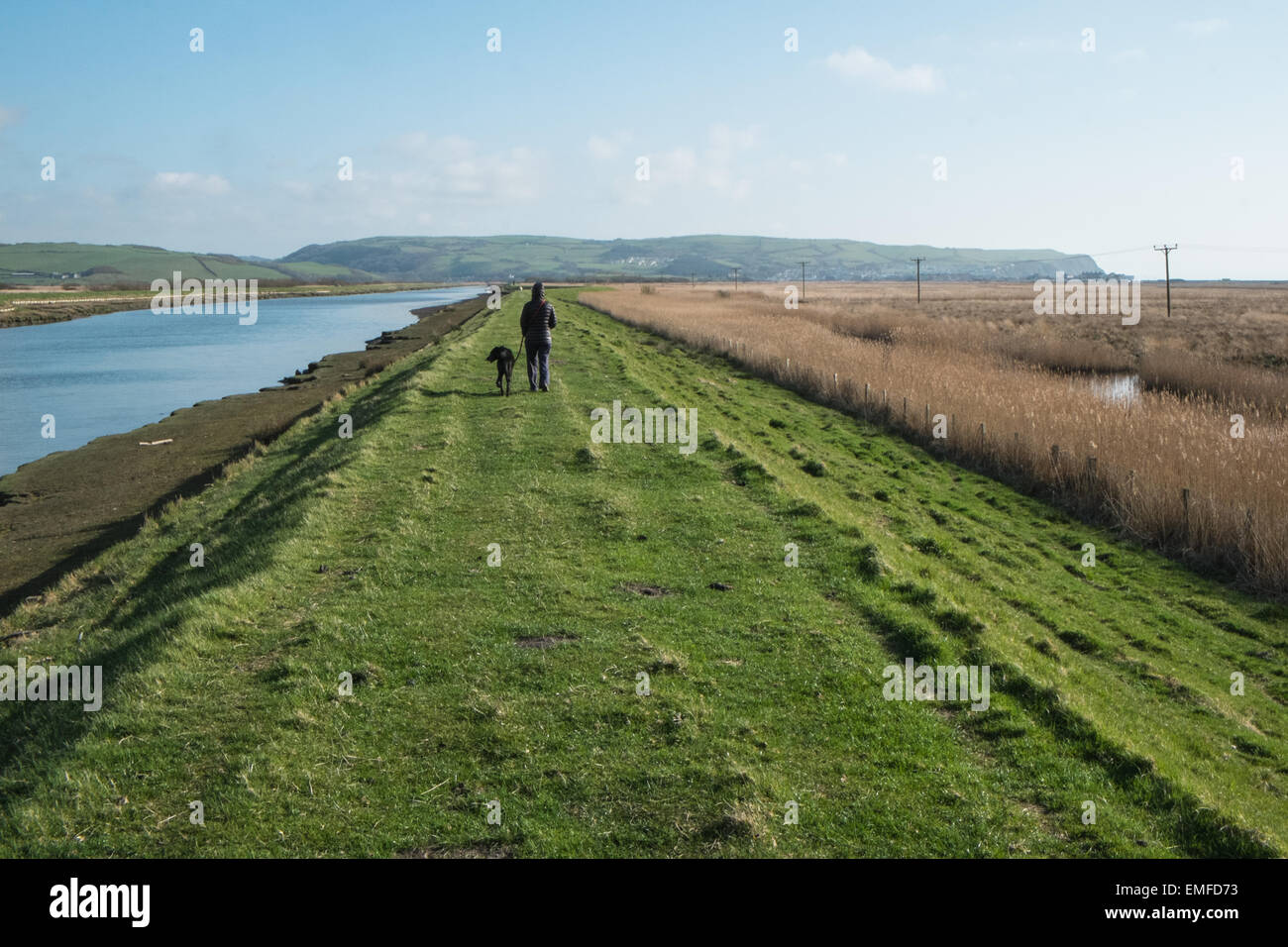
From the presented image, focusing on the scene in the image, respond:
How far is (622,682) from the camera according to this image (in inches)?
335

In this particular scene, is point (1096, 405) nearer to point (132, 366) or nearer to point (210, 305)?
point (132, 366)

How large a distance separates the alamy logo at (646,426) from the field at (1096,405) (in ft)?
26.1

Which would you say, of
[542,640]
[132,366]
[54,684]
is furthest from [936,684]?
[132,366]

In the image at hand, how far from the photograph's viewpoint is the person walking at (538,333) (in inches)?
890

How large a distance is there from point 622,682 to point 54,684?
6.33 m

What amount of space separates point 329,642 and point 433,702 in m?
1.74

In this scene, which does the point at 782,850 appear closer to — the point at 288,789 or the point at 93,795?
the point at 288,789

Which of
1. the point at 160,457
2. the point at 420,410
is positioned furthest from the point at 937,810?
the point at 160,457

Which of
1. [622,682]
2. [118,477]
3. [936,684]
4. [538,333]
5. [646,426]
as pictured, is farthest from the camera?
[118,477]

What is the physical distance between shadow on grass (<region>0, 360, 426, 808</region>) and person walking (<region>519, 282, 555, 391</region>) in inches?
158

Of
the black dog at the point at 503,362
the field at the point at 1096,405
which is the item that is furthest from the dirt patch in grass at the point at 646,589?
the black dog at the point at 503,362
